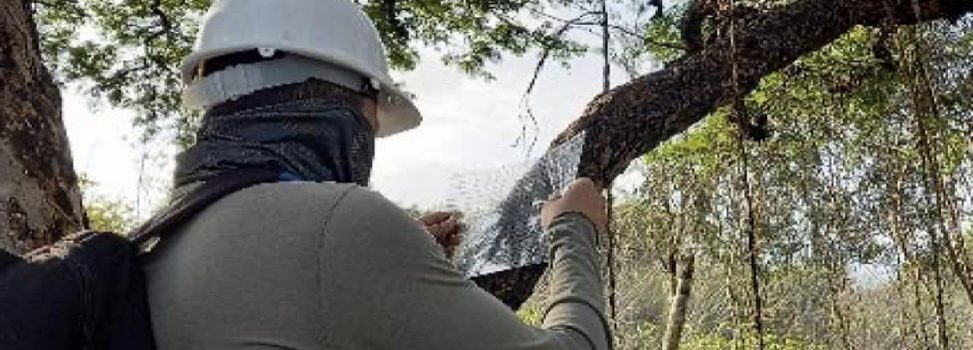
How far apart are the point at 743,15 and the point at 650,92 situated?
2.74 ft

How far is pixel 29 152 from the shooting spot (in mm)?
2121

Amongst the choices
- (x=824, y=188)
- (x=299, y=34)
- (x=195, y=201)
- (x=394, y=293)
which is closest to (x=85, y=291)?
(x=195, y=201)

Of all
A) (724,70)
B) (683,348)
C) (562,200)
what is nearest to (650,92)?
(724,70)

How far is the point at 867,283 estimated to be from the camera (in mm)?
17453

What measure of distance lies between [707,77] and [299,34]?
2937mm

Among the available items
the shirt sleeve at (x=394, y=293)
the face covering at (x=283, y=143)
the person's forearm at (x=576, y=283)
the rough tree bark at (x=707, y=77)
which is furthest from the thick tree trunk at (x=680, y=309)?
the shirt sleeve at (x=394, y=293)

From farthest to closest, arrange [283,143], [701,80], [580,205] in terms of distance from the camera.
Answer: [701,80], [580,205], [283,143]

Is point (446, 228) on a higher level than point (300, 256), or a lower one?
higher

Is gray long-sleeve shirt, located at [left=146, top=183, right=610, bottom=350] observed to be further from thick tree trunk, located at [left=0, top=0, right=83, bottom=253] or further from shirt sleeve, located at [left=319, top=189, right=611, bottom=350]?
thick tree trunk, located at [left=0, top=0, right=83, bottom=253]

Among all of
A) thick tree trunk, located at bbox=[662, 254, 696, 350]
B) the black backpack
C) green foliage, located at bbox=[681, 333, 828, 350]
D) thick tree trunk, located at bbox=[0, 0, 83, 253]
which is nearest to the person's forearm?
the black backpack

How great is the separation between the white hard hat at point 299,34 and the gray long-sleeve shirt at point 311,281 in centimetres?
27

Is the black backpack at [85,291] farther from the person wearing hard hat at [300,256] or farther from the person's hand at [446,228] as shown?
the person's hand at [446,228]

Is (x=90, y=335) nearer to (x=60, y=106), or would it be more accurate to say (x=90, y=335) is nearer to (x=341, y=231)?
(x=341, y=231)

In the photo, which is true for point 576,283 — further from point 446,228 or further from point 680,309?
point 680,309
